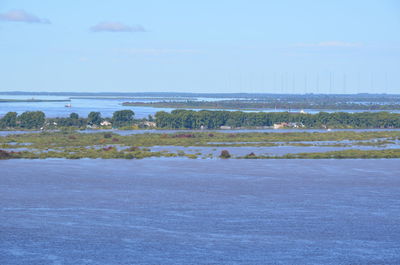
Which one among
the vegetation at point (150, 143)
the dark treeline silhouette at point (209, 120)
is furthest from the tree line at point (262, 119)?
the vegetation at point (150, 143)

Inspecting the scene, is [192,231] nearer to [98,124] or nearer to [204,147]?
[204,147]

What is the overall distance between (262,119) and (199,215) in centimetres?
5749

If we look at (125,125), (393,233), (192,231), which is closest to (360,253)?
(393,233)

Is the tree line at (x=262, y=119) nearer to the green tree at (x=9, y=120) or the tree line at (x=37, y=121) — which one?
the tree line at (x=37, y=121)

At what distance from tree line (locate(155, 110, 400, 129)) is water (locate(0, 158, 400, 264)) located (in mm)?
38763

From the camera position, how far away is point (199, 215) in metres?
24.1

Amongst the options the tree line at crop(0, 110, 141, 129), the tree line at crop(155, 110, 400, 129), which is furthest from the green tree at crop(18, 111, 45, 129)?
the tree line at crop(155, 110, 400, 129)

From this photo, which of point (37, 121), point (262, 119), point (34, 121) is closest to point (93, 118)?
point (37, 121)

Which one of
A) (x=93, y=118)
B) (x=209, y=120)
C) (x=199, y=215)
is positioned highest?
(x=93, y=118)

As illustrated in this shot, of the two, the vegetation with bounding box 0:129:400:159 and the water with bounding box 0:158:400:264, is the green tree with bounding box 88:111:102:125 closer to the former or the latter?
the vegetation with bounding box 0:129:400:159

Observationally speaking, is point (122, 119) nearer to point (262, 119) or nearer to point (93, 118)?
point (93, 118)

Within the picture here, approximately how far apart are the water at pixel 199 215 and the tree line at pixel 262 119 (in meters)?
38.8

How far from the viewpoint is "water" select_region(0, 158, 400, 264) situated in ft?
63.0

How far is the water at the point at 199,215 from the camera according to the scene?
1919 centimetres
